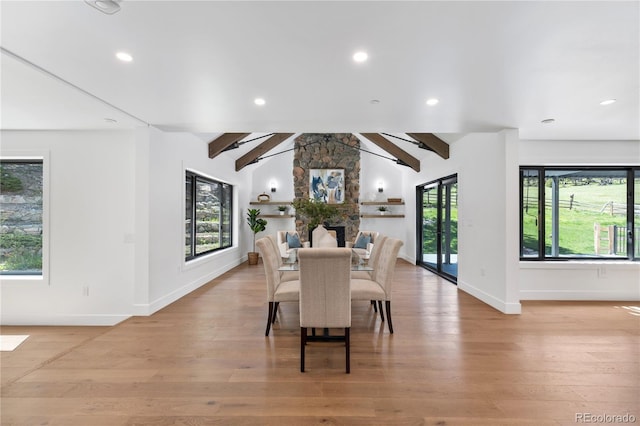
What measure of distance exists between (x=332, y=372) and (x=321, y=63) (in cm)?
246

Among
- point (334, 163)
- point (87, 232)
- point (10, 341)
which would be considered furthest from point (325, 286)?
point (334, 163)

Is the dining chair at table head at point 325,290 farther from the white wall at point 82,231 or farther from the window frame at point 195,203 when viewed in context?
the window frame at point 195,203

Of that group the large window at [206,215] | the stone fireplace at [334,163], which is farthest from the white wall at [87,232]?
the stone fireplace at [334,163]

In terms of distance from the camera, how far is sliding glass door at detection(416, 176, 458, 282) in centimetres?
577

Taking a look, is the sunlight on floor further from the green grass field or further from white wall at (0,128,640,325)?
the green grass field

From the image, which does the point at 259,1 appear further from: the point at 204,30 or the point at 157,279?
the point at 157,279

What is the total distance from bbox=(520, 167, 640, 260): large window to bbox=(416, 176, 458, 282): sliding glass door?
123 centimetres

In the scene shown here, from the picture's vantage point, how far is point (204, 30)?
1.78 metres

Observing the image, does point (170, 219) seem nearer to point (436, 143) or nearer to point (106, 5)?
point (106, 5)

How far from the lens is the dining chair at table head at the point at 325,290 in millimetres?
2316

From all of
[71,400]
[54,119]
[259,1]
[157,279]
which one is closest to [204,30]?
[259,1]

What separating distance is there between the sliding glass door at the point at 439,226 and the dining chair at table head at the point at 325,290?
12.8 feet

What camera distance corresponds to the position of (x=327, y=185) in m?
8.23

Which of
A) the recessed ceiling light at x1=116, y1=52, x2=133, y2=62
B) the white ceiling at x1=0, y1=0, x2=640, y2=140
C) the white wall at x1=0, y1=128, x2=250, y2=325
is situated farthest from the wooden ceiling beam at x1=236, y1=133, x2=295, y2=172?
the recessed ceiling light at x1=116, y1=52, x2=133, y2=62
